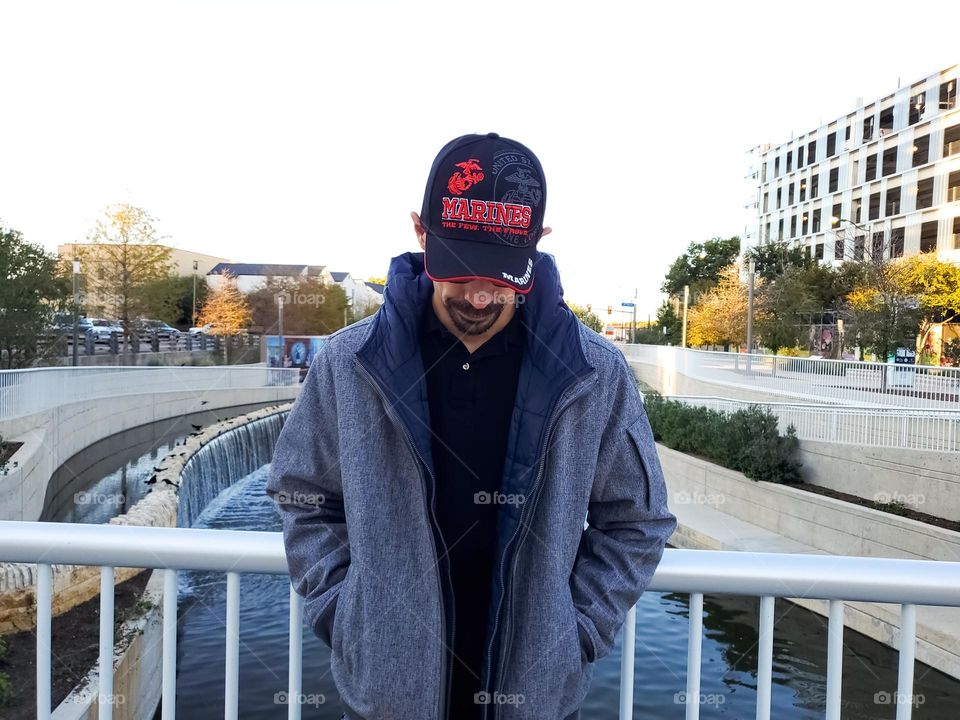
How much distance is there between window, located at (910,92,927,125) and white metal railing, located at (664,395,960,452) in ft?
103

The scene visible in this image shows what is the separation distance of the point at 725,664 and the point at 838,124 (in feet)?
145

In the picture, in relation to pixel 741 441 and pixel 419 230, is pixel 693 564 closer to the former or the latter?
pixel 419 230

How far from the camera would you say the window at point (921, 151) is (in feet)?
121

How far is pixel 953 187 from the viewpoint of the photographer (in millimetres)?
34875

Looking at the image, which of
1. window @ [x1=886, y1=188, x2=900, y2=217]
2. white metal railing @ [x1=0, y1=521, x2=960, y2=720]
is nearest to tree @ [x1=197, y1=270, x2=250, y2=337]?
window @ [x1=886, y1=188, x2=900, y2=217]

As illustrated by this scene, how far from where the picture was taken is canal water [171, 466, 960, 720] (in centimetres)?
683

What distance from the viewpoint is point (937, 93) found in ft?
120

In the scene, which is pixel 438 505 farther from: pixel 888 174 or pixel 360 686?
pixel 888 174

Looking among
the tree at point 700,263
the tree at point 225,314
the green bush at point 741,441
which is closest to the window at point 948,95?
the green bush at point 741,441

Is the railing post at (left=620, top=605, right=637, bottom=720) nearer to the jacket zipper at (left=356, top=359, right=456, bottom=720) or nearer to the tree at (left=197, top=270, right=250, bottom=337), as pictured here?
the jacket zipper at (left=356, top=359, right=456, bottom=720)
